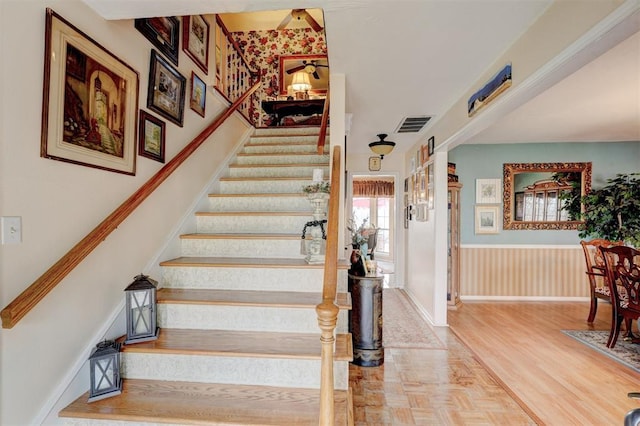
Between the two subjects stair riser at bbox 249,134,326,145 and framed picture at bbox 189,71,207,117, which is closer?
framed picture at bbox 189,71,207,117

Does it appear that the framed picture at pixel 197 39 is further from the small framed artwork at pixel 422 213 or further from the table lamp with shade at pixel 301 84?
the small framed artwork at pixel 422 213

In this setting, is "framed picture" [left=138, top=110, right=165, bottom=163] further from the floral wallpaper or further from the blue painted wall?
the blue painted wall

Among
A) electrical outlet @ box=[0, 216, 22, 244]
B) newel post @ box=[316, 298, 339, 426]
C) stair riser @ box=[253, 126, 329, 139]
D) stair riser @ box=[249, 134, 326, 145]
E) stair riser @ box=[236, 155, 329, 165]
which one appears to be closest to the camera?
newel post @ box=[316, 298, 339, 426]

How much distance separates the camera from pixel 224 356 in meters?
1.67

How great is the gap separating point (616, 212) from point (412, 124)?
10.1 ft

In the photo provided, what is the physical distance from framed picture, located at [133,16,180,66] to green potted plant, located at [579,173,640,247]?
214 inches

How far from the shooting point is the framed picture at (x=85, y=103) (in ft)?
4.56

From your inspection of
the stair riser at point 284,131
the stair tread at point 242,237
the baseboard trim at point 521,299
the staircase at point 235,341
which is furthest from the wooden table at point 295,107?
the baseboard trim at point 521,299

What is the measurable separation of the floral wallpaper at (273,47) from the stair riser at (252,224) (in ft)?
11.7

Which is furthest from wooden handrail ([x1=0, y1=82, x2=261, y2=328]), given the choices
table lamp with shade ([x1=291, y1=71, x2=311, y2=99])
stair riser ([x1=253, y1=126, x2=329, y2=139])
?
table lamp with shade ([x1=291, y1=71, x2=311, y2=99])

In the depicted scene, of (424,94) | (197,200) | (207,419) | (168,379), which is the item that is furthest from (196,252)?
(424,94)

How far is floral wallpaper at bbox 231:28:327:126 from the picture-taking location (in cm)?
564

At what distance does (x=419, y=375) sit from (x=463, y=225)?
3199mm

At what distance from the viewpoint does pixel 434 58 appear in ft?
7.56
